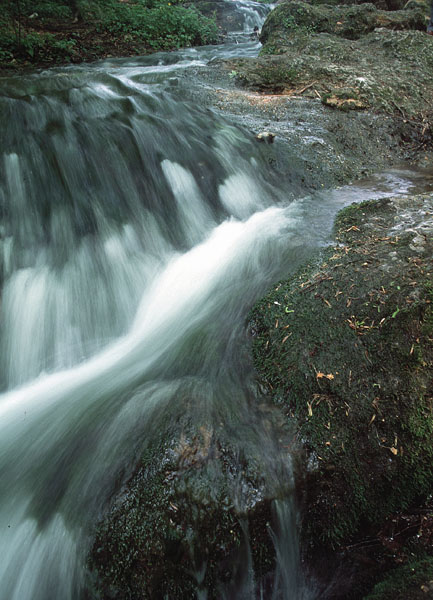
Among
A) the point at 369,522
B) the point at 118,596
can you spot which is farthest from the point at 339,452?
the point at 118,596

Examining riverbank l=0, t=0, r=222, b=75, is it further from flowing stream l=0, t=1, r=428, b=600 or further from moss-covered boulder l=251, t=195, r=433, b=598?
moss-covered boulder l=251, t=195, r=433, b=598

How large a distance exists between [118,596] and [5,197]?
3.78m

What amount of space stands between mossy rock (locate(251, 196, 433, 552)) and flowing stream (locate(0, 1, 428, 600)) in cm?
25

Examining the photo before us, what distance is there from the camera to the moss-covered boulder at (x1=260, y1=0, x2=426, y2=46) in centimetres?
903

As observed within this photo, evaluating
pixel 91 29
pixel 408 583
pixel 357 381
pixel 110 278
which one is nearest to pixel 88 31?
pixel 91 29

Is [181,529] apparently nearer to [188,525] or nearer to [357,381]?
[188,525]

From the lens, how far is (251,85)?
675 cm

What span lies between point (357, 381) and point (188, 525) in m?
1.19

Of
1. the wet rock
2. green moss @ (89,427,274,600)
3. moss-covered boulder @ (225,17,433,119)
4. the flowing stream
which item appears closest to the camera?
green moss @ (89,427,274,600)

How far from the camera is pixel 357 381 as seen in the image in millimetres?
2129

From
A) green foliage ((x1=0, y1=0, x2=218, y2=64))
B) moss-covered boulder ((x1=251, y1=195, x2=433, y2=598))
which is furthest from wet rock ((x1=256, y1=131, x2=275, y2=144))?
green foliage ((x1=0, y1=0, x2=218, y2=64))

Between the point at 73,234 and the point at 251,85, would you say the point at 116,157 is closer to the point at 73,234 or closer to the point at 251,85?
the point at 73,234

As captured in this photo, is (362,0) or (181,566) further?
(362,0)

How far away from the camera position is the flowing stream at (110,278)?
205cm
